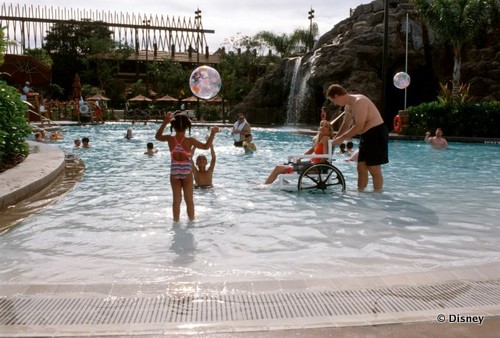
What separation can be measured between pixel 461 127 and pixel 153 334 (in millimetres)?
23422

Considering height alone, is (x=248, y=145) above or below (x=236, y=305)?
above

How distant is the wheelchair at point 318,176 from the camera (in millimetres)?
9562

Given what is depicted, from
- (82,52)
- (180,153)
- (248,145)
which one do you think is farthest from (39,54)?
(180,153)

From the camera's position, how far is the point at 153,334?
11.0ft

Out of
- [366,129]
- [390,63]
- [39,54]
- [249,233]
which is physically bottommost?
[249,233]

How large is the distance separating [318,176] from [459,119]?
16.8 m

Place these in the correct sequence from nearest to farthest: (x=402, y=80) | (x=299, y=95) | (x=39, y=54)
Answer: (x=402, y=80), (x=299, y=95), (x=39, y=54)

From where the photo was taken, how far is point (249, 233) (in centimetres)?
681

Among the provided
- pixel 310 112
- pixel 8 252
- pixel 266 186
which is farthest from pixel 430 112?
pixel 8 252

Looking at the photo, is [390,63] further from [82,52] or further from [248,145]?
[82,52]

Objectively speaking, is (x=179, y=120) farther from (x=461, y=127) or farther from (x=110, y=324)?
(x=461, y=127)

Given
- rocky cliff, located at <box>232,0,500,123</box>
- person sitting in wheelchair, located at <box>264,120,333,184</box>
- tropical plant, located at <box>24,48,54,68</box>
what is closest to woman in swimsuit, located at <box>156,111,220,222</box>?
person sitting in wheelchair, located at <box>264,120,333,184</box>

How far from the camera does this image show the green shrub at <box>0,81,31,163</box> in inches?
437

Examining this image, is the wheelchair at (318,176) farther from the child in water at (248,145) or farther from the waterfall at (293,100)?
the waterfall at (293,100)
